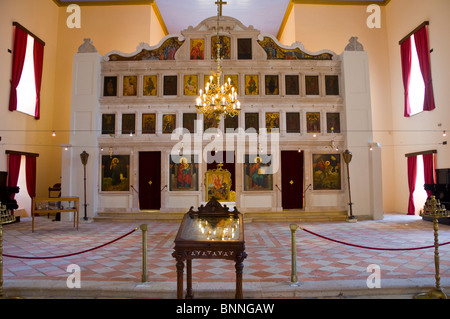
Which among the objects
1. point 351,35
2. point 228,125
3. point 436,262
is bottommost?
point 436,262

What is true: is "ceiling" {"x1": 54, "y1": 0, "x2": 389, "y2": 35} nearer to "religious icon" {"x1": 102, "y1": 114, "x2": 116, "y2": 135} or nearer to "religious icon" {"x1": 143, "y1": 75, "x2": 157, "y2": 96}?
"religious icon" {"x1": 143, "y1": 75, "x2": 157, "y2": 96}

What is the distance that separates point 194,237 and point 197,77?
1113cm

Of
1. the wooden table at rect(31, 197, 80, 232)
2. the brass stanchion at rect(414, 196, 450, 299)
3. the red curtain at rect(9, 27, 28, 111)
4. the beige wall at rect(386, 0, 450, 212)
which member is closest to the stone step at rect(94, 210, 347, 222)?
the wooden table at rect(31, 197, 80, 232)

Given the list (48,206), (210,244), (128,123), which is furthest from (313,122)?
(210,244)

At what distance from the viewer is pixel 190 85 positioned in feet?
46.4

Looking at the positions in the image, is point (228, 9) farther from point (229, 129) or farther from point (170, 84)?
point (229, 129)

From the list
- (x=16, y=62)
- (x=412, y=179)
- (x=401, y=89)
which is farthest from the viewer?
(x=401, y=89)

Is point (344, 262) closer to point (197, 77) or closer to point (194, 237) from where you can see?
point (194, 237)

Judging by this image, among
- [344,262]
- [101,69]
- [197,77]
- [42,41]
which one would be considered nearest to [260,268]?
[344,262]

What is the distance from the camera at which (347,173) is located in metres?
13.4

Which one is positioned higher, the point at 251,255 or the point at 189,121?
the point at 189,121

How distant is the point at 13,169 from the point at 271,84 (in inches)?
454

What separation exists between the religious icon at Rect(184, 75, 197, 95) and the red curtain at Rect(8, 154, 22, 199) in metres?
7.64

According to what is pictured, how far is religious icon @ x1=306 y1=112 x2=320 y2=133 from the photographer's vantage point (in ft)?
46.1
